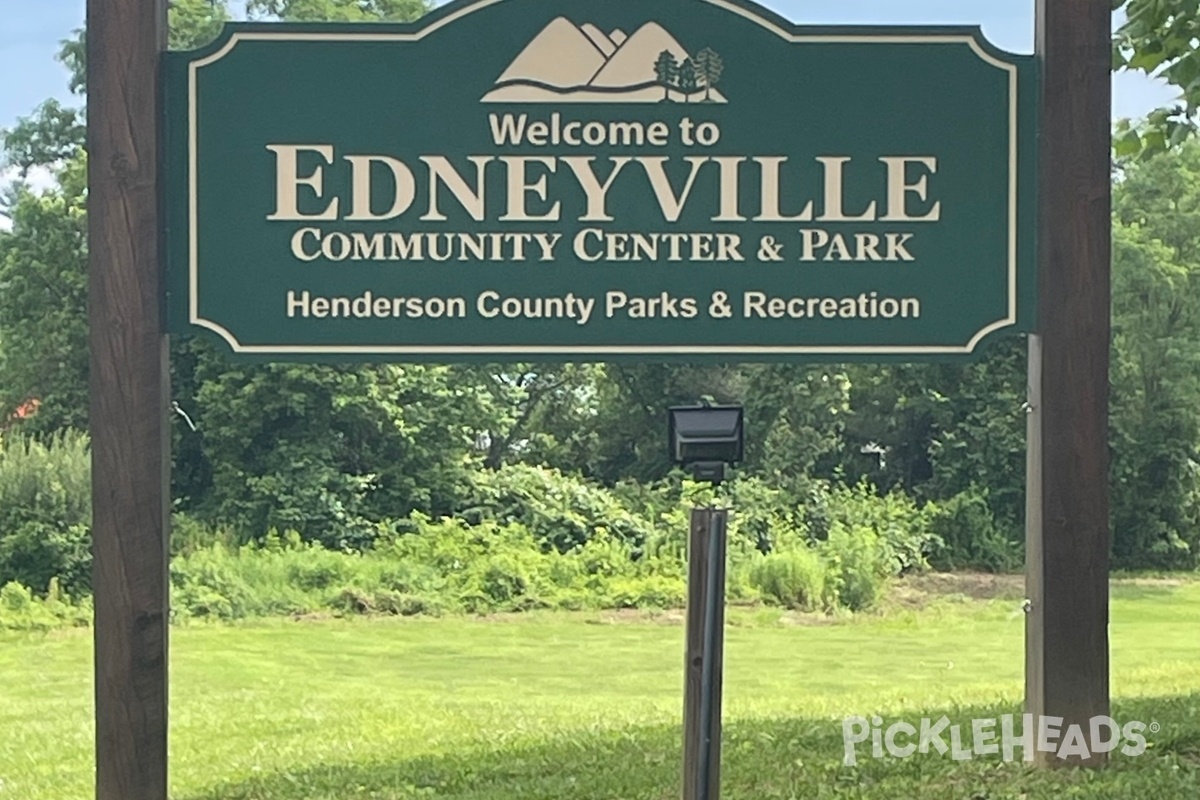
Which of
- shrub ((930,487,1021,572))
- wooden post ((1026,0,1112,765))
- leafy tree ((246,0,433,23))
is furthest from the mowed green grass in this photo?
leafy tree ((246,0,433,23))

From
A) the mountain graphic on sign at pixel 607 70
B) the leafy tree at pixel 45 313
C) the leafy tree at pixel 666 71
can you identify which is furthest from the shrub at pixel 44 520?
the leafy tree at pixel 666 71

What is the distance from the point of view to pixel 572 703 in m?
6.89

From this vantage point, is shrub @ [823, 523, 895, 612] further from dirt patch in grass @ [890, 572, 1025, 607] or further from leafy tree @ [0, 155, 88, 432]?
leafy tree @ [0, 155, 88, 432]

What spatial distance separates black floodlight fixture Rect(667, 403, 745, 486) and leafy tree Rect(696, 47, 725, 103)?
93 centimetres

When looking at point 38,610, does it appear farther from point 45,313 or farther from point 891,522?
point 891,522

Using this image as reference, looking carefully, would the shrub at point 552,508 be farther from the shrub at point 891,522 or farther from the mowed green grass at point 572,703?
the shrub at point 891,522

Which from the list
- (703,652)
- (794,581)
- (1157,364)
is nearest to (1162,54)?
(703,652)

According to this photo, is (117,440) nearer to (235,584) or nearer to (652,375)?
(235,584)

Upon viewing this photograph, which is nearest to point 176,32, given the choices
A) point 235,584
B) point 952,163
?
point 235,584

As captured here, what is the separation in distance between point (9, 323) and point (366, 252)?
353 inches

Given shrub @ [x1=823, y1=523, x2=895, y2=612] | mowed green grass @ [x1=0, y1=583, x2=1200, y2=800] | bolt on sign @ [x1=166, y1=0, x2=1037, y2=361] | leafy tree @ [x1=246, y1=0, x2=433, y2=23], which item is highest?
leafy tree @ [x1=246, y1=0, x2=433, y2=23]

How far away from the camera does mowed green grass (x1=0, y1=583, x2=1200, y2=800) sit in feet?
14.3

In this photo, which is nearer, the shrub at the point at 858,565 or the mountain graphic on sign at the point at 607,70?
the mountain graphic on sign at the point at 607,70

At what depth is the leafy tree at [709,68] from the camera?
12.2ft
